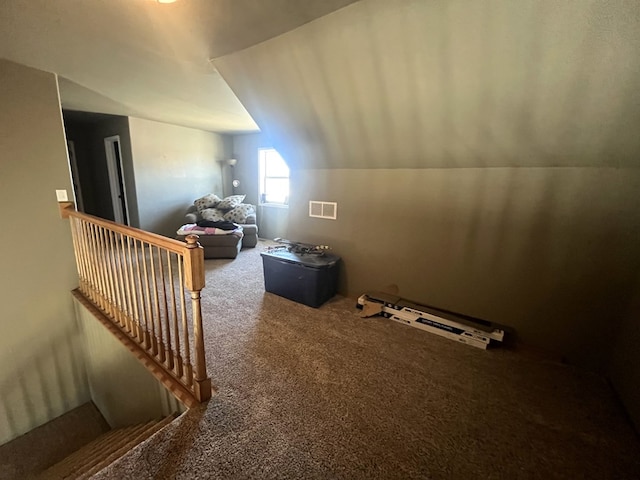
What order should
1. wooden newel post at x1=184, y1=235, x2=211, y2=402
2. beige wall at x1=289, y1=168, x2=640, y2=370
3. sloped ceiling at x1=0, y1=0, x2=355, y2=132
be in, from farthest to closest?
beige wall at x1=289, y1=168, x2=640, y2=370, sloped ceiling at x1=0, y1=0, x2=355, y2=132, wooden newel post at x1=184, y1=235, x2=211, y2=402

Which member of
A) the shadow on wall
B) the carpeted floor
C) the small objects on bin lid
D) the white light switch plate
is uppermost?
the white light switch plate

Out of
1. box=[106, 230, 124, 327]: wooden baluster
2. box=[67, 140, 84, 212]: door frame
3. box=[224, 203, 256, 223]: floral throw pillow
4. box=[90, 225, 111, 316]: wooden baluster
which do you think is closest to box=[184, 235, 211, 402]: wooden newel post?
box=[106, 230, 124, 327]: wooden baluster

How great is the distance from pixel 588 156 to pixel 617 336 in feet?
4.14

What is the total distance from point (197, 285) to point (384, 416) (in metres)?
1.31

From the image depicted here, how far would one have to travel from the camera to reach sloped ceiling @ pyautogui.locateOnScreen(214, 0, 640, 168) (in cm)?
134

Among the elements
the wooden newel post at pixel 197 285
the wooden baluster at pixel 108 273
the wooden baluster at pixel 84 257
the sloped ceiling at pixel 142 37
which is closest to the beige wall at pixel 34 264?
the wooden baluster at pixel 84 257

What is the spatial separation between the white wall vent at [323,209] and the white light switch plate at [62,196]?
2.58m

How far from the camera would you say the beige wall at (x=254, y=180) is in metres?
5.59

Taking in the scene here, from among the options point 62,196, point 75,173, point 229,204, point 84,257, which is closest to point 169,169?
point 229,204

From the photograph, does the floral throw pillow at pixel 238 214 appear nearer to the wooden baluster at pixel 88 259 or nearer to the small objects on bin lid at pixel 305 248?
the small objects on bin lid at pixel 305 248

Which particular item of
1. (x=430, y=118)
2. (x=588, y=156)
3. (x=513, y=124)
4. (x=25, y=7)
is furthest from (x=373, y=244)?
(x=25, y=7)

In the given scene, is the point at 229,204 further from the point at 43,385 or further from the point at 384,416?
the point at 384,416

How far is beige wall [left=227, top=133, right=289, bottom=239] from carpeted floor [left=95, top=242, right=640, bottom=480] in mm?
3366

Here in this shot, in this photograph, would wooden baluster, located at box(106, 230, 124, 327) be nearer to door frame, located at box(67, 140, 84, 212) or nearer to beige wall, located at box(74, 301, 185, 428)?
beige wall, located at box(74, 301, 185, 428)
